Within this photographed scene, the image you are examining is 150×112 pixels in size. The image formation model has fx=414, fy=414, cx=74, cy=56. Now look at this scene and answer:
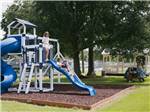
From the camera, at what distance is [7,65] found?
70.0 feet

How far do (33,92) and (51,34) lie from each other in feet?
45.5

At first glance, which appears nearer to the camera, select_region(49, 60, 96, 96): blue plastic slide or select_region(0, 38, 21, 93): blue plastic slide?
select_region(49, 60, 96, 96): blue plastic slide

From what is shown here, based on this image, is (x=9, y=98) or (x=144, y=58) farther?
(x=144, y=58)

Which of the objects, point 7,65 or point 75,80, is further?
point 7,65

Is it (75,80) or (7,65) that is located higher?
(7,65)

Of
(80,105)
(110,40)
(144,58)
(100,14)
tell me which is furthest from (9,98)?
(144,58)

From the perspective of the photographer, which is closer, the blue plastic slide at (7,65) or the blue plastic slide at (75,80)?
the blue plastic slide at (75,80)

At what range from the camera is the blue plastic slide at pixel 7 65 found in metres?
20.6

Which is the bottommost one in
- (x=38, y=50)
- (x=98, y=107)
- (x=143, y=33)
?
(x=98, y=107)

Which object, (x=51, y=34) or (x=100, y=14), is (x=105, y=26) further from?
(x=51, y=34)

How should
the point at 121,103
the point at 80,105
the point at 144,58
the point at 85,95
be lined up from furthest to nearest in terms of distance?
the point at 144,58 < the point at 85,95 < the point at 121,103 < the point at 80,105

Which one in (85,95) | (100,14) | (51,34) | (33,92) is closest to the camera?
(85,95)

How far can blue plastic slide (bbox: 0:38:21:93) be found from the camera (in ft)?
67.6

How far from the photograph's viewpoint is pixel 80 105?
14195 mm
